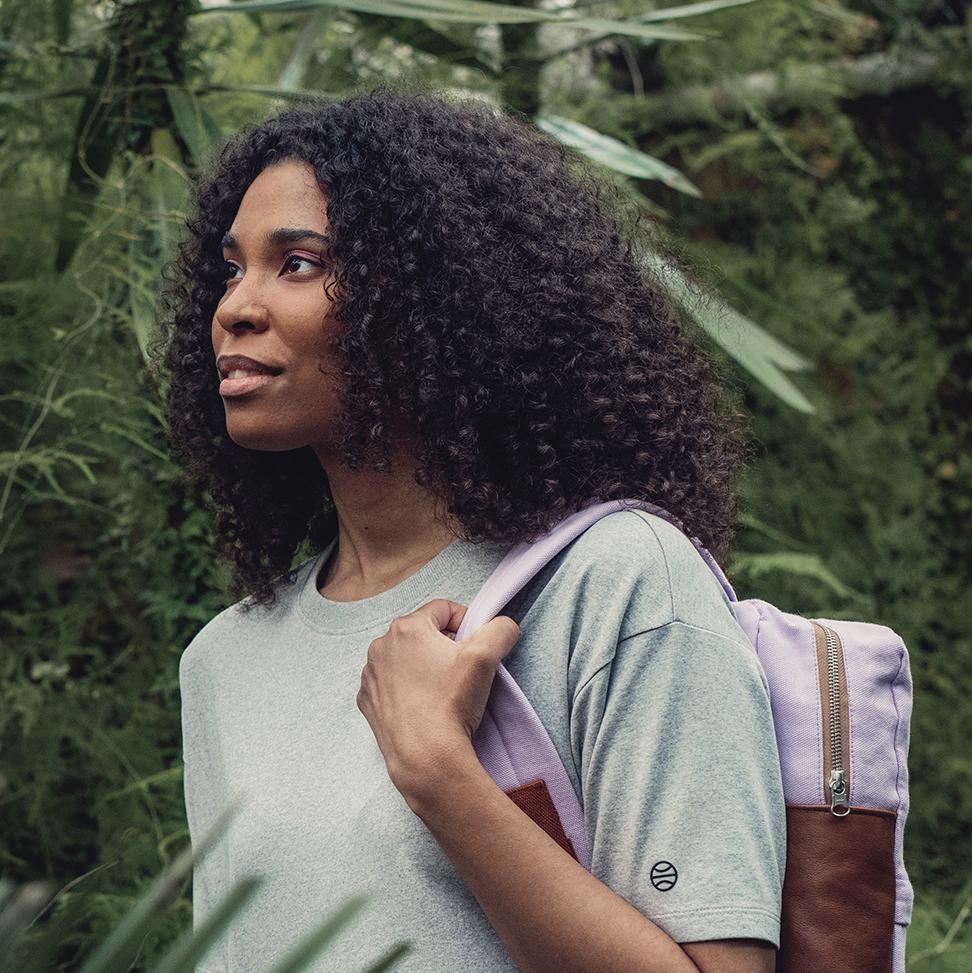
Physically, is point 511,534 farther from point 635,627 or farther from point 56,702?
point 56,702

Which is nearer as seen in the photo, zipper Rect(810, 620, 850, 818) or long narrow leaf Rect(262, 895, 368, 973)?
long narrow leaf Rect(262, 895, 368, 973)

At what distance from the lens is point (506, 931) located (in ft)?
3.83

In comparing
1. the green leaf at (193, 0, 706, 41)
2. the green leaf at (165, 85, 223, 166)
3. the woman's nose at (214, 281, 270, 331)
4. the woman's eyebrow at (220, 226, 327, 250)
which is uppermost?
the green leaf at (193, 0, 706, 41)

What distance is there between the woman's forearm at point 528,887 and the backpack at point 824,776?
5 cm

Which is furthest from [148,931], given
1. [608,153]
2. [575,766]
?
[608,153]

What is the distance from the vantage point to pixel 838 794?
3.97 feet

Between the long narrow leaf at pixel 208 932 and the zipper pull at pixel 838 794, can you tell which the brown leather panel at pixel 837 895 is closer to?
the zipper pull at pixel 838 794

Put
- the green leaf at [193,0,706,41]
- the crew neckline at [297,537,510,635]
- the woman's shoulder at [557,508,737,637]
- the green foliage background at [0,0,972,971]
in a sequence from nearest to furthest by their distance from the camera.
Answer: the woman's shoulder at [557,508,737,637] < the crew neckline at [297,537,510,635] < the green leaf at [193,0,706,41] < the green foliage background at [0,0,972,971]

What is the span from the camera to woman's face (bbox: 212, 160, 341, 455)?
1.44m

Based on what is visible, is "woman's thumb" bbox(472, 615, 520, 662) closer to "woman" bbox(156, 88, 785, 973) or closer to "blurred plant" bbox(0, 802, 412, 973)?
"woman" bbox(156, 88, 785, 973)

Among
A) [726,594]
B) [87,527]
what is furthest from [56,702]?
[726,594]

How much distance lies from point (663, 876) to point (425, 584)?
424 mm

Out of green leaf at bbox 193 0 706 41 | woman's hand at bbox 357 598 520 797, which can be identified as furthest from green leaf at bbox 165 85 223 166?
woman's hand at bbox 357 598 520 797

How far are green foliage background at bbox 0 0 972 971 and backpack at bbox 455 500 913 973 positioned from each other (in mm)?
777
